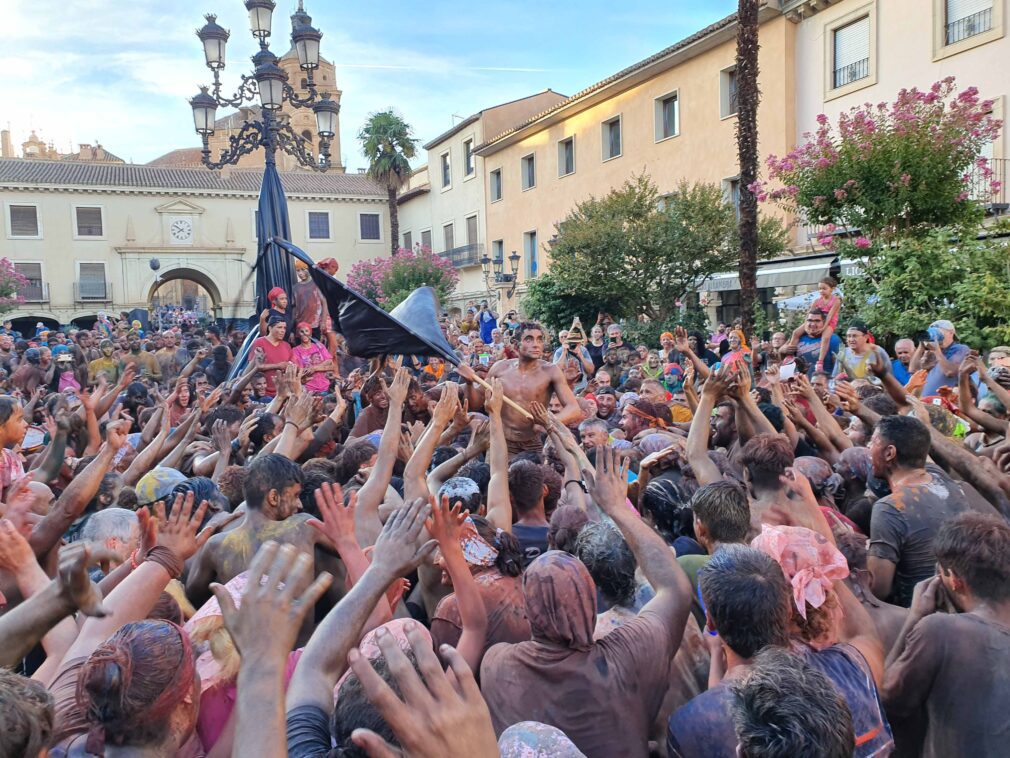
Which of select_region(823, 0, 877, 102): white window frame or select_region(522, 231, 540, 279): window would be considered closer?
select_region(823, 0, 877, 102): white window frame

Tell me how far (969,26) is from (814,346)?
43.8 ft

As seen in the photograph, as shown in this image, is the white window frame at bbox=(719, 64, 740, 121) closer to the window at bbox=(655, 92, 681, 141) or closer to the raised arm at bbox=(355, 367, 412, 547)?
the window at bbox=(655, 92, 681, 141)

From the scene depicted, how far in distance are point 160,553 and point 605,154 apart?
28.2 meters

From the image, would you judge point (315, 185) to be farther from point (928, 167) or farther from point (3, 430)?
point (3, 430)

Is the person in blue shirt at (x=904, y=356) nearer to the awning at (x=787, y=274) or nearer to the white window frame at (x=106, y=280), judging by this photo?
the awning at (x=787, y=274)

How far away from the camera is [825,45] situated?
2078 cm

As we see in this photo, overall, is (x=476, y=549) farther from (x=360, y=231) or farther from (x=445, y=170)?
(x=360, y=231)

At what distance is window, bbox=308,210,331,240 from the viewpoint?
151ft

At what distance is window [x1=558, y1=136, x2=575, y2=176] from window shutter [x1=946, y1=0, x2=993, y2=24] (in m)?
14.7

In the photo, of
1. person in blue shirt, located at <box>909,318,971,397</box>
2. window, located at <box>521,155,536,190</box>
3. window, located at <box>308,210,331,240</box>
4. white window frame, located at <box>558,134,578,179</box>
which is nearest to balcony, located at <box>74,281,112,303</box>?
window, located at <box>308,210,331,240</box>

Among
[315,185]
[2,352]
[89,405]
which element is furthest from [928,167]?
[315,185]

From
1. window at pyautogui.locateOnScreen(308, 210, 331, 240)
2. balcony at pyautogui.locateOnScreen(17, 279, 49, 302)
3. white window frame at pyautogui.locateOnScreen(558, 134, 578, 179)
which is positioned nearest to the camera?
white window frame at pyautogui.locateOnScreen(558, 134, 578, 179)

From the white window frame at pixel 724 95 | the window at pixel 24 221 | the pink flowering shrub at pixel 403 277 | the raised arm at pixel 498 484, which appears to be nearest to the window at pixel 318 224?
the pink flowering shrub at pixel 403 277

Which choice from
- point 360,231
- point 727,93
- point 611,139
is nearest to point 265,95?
point 727,93
